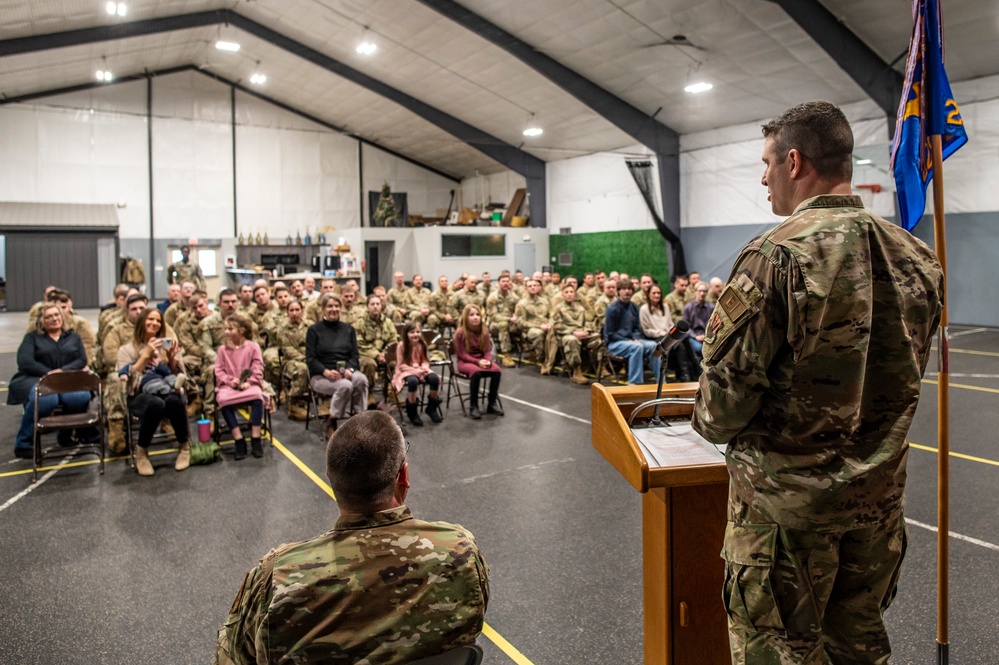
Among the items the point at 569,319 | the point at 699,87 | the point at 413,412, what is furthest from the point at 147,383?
the point at 699,87

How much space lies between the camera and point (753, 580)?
145 centimetres

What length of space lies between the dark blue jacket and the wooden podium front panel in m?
5.50

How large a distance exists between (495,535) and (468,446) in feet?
6.40

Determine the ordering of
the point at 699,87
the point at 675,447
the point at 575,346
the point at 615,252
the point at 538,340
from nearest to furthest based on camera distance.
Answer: the point at 675,447
the point at 575,346
the point at 538,340
the point at 699,87
the point at 615,252

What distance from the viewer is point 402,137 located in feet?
68.0

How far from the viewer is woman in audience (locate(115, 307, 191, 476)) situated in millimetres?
5215

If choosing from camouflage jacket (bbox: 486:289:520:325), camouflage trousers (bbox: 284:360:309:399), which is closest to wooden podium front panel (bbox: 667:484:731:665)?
camouflage trousers (bbox: 284:360:309:399)

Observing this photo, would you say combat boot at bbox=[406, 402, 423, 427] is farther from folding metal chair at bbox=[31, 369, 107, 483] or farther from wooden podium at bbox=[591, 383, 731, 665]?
wooden podium at bbox=[591, 383, 731, 665]

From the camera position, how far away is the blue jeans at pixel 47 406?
5.38m

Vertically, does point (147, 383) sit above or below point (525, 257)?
below

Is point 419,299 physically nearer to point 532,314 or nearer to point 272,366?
point 532,314

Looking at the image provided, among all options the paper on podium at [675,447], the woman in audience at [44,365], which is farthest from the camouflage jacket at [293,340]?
the paper on podium at [675,447]

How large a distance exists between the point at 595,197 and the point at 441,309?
8.41m

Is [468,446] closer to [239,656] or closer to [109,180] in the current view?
[239,656]
